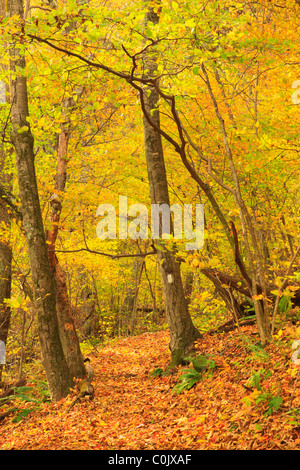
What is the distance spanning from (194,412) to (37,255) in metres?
3.13

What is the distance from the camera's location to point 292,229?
679 centimetres

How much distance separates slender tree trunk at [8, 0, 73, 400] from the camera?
19.3 ft

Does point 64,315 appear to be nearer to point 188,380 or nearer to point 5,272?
point 5,272

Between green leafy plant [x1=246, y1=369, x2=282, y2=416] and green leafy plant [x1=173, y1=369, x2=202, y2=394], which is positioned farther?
green leafy plant [x1=173, y1=369, x2=202, y2=394]

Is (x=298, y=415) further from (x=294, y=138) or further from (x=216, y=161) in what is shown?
(x=216, y=161)

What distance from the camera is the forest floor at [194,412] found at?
3654 millimetres

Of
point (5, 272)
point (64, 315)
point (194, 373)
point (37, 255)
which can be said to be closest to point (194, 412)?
point (194, 373)

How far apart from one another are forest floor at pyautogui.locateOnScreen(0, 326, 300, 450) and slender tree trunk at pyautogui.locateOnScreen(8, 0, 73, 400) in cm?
47

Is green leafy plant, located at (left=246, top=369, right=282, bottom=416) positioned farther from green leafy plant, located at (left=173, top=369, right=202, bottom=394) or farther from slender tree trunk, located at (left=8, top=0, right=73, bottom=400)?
slender tree trunk, located at (left=8, top=0, right=73, bottom=400)

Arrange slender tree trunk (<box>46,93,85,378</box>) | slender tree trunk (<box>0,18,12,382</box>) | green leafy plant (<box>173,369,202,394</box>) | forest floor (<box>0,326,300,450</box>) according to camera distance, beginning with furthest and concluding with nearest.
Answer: slender tree trunk (<box>0,18,12,382</box>) → slender tree trunk (<box>46,93,85,378</box>) → green leafy plant (<box>173,369,202,394</box>) → forest floor (<box>0,326,300,450</box>)

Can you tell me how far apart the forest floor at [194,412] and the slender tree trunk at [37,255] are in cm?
47

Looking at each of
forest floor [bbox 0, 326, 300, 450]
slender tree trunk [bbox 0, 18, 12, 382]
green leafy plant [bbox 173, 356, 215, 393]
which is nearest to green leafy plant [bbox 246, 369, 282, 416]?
forest floor [bbox 0, 326, 300, 450]

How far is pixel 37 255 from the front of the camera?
5.93 meters

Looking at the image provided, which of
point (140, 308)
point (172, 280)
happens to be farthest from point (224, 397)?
point (140, 308)
